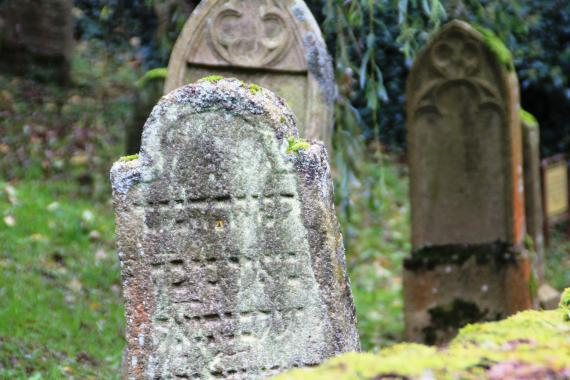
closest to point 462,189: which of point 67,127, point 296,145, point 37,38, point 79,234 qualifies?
point 79,234

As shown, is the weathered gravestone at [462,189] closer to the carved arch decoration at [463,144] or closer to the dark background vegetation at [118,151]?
the carved arch decoration at [463,144]

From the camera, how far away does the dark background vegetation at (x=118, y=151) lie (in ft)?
20.2

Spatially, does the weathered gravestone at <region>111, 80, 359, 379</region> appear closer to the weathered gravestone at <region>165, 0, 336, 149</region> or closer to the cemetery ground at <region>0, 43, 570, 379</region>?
the cemetery ground at <region>0, 43, 570, 379</region>

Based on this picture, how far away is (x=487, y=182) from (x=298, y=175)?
3.72 meters

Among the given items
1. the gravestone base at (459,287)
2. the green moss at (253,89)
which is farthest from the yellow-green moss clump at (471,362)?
the gravestone base at (459,287)

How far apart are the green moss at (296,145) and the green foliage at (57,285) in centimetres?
237

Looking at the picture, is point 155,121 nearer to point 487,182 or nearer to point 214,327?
point 214,327

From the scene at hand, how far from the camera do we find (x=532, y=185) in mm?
7520

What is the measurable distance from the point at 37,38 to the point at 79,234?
15.8 feet

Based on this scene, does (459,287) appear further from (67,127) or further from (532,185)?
(67,127)

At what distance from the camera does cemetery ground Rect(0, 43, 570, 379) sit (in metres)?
5.84

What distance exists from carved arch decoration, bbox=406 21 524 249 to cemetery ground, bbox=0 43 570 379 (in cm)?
40

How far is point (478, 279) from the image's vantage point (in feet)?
22.5

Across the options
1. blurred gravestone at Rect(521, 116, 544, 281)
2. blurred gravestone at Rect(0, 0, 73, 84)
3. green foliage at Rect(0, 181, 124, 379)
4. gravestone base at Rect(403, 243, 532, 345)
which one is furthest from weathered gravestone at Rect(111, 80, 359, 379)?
blurred gravestone at Rect(0, 0, 73, 84)
